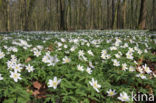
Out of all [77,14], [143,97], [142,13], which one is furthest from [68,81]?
[77,14]

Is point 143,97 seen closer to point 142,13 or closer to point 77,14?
point 142,13

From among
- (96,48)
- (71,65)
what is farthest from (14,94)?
(96,48)

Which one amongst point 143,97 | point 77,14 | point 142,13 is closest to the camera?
point 143,97

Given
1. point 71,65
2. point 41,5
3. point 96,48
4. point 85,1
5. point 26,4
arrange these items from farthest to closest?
point 41,5 → point 85,1 → point 26,4 → point 96,48 → point 71,65

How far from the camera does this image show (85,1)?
112 feet

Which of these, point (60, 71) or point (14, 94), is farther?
point (60, 71)

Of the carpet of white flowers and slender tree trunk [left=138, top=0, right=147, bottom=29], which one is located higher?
slender tree trunk [left=138, top=0, right=147, bottom=29]

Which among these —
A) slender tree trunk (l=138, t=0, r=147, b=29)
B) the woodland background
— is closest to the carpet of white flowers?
slender tree trunk (l=138, t=0, r=147, b=29)

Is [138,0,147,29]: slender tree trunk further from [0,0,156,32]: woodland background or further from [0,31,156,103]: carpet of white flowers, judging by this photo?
[0,31,156,103]: carpet of white flowers

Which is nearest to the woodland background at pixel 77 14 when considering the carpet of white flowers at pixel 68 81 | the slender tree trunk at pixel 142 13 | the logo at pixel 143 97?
the slender tree trunk at pixel 142 13

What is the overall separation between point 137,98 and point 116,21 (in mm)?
17111

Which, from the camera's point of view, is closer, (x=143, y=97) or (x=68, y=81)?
(x=68, y=81)

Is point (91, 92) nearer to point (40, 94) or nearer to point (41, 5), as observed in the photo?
point (40, 94)

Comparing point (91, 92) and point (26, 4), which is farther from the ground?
point (26, 4)
